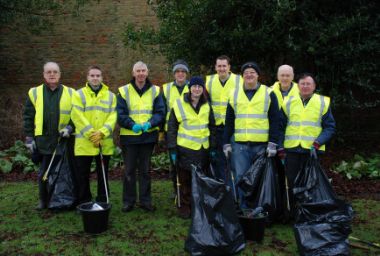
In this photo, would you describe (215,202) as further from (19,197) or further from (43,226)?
(19,197)

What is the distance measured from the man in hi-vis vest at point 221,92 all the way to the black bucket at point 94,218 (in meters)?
1.55

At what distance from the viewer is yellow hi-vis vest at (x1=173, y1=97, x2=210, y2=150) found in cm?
498

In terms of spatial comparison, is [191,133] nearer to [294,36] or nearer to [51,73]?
[51,73]

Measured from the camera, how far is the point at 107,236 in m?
4.57

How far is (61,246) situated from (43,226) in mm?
704

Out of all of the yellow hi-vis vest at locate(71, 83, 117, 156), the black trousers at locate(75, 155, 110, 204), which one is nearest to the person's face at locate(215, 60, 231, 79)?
the yellow hi-vis vest at locate(71, 83, 117, 156)

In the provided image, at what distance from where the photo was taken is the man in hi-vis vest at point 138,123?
5.19m

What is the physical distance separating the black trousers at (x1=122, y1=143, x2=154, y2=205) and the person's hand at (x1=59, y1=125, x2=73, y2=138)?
2.23 feet

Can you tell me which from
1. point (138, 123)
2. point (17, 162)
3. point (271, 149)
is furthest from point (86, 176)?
point (17, 162)

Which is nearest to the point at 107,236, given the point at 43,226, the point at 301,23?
the point at 43,226

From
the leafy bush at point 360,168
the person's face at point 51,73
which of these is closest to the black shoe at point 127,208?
the person's face at point 51,73

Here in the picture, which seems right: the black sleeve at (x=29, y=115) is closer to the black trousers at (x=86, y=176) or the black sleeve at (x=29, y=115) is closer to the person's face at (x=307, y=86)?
the black trousers at (x=86, y=176)

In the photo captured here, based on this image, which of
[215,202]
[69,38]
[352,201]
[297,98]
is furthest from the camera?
[69,38]

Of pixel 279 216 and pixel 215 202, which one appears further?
pixel 279 216
